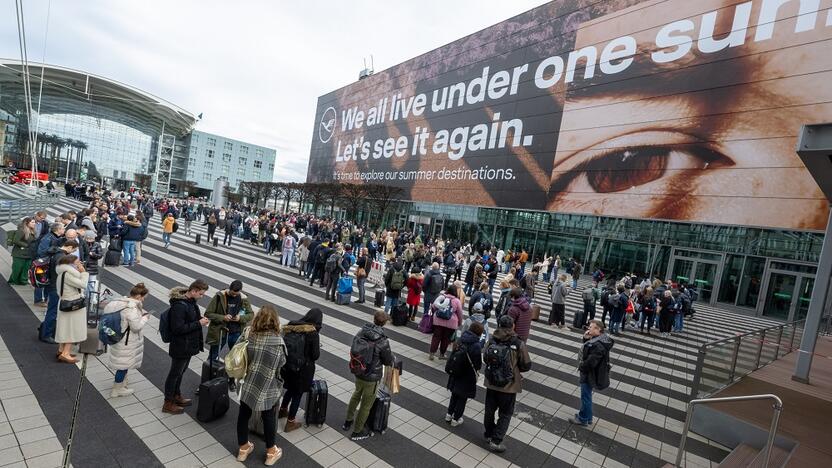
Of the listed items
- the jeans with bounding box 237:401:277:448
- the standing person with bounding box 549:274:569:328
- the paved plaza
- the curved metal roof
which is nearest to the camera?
the jeans with bounding box 237:401:277:448

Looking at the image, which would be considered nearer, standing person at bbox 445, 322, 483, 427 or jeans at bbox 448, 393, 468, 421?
standing person at bbox 445, 322, 483, 427

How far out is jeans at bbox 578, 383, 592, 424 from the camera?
5941 mm

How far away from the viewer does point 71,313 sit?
542 centimetres

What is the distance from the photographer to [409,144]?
1735 inches

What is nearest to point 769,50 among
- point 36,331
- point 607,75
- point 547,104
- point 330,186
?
point 607,75

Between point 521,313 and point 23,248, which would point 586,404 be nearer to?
point 521,313

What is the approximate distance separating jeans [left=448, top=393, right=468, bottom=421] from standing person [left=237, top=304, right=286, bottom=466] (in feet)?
8.15

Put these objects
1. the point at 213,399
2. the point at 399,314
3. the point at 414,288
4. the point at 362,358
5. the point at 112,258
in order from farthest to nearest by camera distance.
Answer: the point at 112,258 < the point at 414,288 < the point at 399,314 < the point at 213,399 < the point at 362,358

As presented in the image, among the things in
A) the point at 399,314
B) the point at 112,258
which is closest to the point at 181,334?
the point at 399,314

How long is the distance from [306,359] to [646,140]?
27.2 metres

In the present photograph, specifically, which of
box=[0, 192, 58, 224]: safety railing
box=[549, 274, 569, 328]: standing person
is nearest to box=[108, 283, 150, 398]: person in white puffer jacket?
box=[549, 274, 569, 328]: standing person

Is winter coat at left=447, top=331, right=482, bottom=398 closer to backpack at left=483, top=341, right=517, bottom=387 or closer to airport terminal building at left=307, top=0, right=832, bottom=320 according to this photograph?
backpack at left=483, top=341, right=517, bottom=387

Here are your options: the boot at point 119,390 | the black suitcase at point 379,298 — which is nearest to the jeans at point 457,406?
the boot at point 119,390

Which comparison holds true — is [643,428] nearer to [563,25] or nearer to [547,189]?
[547,189]
